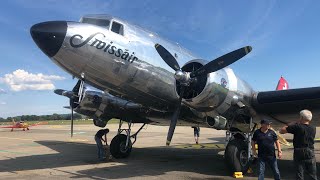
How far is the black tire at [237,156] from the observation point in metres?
10.1

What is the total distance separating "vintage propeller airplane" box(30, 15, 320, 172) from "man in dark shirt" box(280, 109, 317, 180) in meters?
3.50

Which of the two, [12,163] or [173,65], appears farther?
[12,163]

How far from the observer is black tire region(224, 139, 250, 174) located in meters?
10.1

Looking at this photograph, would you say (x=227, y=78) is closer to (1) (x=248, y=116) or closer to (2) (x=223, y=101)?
(2) (x=223, y=101)

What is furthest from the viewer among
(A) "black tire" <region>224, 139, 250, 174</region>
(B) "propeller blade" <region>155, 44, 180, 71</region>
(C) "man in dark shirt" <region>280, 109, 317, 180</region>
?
(A) "black tire" <region>224, 139, 250, 174</region>

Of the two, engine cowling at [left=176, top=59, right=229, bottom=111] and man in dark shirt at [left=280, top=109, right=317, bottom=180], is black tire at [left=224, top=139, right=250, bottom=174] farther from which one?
man in dark shirt at [left=280, top=109, right=317, bottom=180]

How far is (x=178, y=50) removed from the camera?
35.9ft

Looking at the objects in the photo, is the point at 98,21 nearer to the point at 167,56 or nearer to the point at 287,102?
the point at 167,56

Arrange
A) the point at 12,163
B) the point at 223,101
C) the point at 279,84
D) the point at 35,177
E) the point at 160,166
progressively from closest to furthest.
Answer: the point at 35,177, the point at 223,101, the point at 160,166, the point at 12,163, the point at 279,84

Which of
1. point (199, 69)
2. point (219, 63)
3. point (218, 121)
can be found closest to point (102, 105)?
point (218, 121)

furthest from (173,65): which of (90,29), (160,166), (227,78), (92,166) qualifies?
(92,166)

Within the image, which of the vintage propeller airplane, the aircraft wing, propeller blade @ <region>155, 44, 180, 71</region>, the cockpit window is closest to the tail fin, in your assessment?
the aircraft wing

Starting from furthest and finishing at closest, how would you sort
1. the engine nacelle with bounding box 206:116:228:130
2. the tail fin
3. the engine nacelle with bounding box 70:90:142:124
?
the tail fin, the engine nacelle with bounding box 70:90:142:124, the engine nacelle with bounding box 206:116:228:130

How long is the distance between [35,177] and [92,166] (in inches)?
99.3
